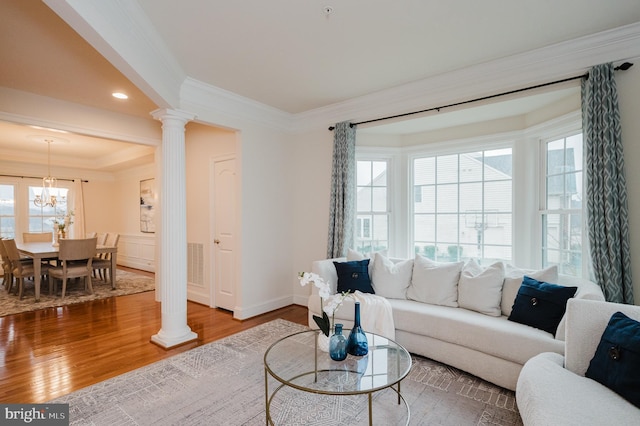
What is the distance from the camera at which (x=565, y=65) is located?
275 cm

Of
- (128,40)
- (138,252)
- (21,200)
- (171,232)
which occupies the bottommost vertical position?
(138,252)

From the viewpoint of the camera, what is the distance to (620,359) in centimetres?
160

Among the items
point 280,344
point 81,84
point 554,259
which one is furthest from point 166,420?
point 554,259

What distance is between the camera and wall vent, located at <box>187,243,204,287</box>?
15.9 feet

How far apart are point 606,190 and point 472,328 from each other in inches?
60.0

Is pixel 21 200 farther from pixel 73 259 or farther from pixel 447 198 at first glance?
pixel 447 198

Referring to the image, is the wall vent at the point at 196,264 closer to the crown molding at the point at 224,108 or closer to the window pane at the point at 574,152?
the crown molding at the point at 224,108

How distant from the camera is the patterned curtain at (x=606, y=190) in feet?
8.09

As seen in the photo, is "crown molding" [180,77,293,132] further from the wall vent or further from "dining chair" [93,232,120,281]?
"dining chair" [93,232,120,281]

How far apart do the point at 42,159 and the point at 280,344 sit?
314 inches

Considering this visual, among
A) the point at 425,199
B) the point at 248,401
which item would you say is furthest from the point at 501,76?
the point at 248,401

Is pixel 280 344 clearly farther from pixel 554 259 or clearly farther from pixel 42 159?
pixel 42 159

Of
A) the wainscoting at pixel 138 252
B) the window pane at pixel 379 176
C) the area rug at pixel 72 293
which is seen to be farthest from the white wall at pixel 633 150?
the wainscoting at pixel 138 252

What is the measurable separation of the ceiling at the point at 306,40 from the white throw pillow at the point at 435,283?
1664 mm
